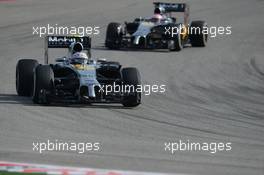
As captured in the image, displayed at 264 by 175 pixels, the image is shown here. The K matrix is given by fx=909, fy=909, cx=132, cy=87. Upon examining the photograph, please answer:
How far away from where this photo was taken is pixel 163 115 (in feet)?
53.6

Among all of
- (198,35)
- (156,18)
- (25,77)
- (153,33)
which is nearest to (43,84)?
(25,77)

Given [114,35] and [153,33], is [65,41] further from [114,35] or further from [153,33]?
[114,35]

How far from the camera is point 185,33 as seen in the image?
2703cm

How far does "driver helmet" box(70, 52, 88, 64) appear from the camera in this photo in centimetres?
1767

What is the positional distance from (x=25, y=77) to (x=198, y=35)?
35.4ft

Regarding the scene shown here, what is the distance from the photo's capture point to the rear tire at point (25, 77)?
17.7 metres

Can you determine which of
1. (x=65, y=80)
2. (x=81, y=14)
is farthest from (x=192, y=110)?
(x=81, y=14)

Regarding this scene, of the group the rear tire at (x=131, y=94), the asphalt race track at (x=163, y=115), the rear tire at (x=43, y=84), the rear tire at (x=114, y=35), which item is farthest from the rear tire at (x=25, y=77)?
the rear tire at (x=114, y=35)

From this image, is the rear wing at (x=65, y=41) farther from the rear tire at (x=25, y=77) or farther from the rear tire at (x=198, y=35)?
the rear tire at (x=198, y=35)

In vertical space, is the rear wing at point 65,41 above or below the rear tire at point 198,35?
above

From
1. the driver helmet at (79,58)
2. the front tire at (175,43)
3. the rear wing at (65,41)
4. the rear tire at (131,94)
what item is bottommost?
the front tire at (175,43)

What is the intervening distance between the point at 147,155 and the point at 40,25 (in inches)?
782

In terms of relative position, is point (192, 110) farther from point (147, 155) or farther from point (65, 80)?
point (147, 155)

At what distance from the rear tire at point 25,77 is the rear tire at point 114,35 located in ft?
28.5
